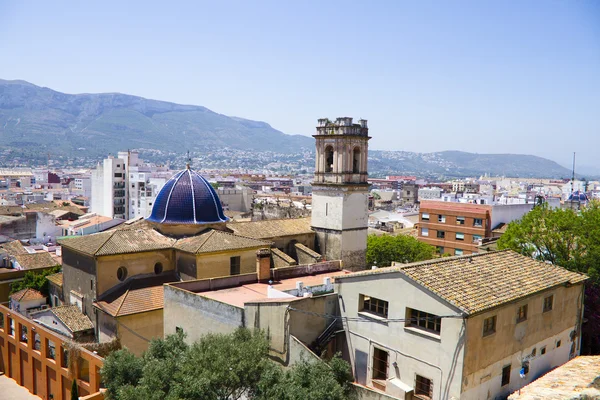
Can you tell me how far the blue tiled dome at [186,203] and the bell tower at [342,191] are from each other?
754cm

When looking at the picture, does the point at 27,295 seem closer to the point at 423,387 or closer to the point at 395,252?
the point at 395,252

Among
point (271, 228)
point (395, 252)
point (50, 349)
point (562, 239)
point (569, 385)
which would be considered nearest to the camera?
point (569, 385)

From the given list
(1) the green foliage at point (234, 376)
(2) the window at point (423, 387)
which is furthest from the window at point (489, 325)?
(1) the green foliage at point (234, 376)

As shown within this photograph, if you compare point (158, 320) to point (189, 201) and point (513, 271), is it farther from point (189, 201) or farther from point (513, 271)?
point (513, 271)

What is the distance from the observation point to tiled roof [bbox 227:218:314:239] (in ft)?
110

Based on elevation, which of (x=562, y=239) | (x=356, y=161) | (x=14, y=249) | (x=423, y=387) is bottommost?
(x=14, y=249)

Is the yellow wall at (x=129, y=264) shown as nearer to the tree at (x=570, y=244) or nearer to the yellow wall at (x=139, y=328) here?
the yellow wall at (x=139, y=328)

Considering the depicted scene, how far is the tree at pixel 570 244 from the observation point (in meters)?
24.6

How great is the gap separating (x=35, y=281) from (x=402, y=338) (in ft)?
94.9

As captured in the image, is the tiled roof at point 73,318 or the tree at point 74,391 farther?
the tiled roof at point 73,318

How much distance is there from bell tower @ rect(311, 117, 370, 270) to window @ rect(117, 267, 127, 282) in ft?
45.2

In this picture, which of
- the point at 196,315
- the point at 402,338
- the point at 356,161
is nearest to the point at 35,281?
the point at 196,315

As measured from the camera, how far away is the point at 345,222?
3506 cm

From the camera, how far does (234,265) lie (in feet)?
95.4
